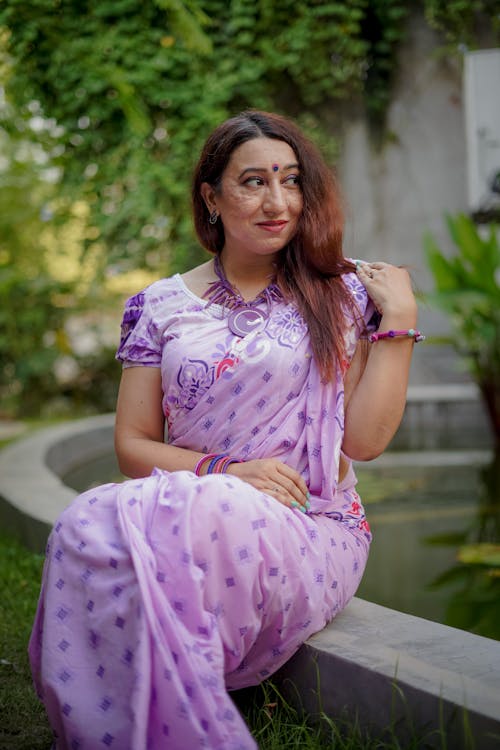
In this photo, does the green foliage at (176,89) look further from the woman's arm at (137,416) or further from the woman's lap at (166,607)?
the woman's lap at (166,607)

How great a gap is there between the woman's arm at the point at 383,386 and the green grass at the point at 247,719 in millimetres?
584

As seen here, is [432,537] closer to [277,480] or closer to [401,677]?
[277,480]

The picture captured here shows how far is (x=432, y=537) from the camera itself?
360 cm

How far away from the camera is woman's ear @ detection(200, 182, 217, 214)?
2.28 meters

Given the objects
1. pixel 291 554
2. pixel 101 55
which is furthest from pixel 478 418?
pixel 291 554

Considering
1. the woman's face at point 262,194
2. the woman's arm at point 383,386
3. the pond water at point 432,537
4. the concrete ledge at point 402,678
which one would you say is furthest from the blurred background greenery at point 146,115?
the concrete ledge at point 402,678

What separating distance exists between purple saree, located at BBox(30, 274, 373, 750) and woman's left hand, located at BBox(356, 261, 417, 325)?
0.11 metres

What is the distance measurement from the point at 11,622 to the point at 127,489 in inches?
41.9

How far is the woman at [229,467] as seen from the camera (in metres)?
1.68

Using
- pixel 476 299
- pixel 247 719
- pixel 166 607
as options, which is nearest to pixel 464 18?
pixel 476 299

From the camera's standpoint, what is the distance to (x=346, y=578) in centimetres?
205

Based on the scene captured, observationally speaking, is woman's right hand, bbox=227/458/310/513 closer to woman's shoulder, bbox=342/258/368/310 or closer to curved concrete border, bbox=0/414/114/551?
woman's shoulder, bbox=342/258/368/310

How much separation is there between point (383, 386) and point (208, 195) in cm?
66

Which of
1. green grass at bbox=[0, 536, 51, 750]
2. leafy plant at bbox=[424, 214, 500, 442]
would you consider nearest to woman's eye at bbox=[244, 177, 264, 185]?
green grass at bbox=[0, 536, 51, 750]
